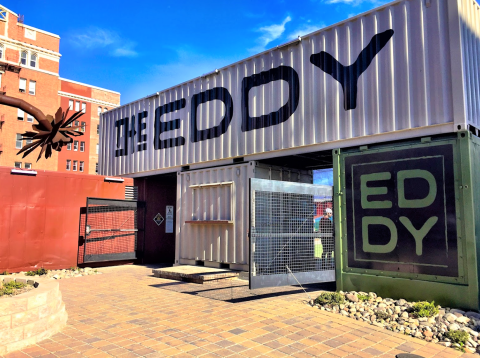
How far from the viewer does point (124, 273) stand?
11430 millimetres

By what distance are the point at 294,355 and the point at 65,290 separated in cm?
632

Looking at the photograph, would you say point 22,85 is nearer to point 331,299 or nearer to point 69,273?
point 69,273

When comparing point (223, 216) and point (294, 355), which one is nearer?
point (294, 355)

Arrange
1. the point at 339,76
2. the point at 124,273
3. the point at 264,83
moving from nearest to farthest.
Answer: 1. the point at 339,76
2. the point at 264,83
3. the point at 124,273

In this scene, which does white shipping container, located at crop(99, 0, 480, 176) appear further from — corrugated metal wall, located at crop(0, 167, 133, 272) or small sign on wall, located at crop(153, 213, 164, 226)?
corrugated metal wall, located at crop(0, 167, 133, 272)

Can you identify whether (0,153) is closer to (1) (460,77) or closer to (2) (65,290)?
(2) (65,290)

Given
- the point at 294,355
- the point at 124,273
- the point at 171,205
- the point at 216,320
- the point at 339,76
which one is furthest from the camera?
the point at 171,205

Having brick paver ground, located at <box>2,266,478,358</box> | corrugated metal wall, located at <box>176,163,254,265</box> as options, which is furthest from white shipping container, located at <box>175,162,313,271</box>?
brick paver ground, located at <box>2,266,478,358</box>

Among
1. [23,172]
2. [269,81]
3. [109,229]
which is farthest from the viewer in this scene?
Answer: [109,229]

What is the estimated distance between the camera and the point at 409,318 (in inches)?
230

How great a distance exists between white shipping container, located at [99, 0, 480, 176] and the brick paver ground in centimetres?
376

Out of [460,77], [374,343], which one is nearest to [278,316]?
[374,343]

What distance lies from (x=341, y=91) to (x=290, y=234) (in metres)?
3.37

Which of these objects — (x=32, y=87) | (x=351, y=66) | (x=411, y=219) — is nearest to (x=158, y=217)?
(x=351, y=66)
